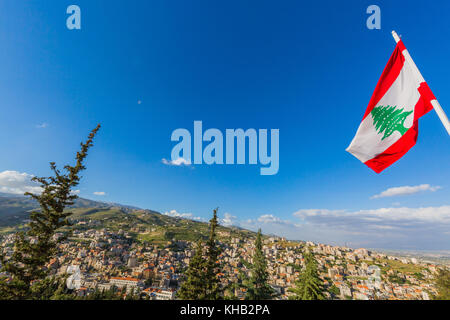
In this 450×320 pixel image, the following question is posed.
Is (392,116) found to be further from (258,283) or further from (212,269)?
(258,283)

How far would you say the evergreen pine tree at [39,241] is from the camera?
11383mm

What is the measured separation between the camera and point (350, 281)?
3332 inches

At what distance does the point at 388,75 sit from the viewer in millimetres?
6207

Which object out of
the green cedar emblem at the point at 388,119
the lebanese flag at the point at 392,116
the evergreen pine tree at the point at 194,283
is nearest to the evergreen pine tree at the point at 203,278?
the evergreen pine tree at the point at 194,283

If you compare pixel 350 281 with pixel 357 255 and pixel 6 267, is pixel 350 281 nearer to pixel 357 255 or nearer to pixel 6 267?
pixel 357 255

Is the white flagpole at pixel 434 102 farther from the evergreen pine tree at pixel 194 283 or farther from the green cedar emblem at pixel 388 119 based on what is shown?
the evergreen pine tree at pixel 194 283

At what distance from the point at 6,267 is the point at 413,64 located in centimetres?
2197

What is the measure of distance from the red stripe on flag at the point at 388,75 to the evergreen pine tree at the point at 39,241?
17.9m

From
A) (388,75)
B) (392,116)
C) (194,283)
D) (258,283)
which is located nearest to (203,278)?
(194,283)

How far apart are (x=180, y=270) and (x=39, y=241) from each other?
327 feet
